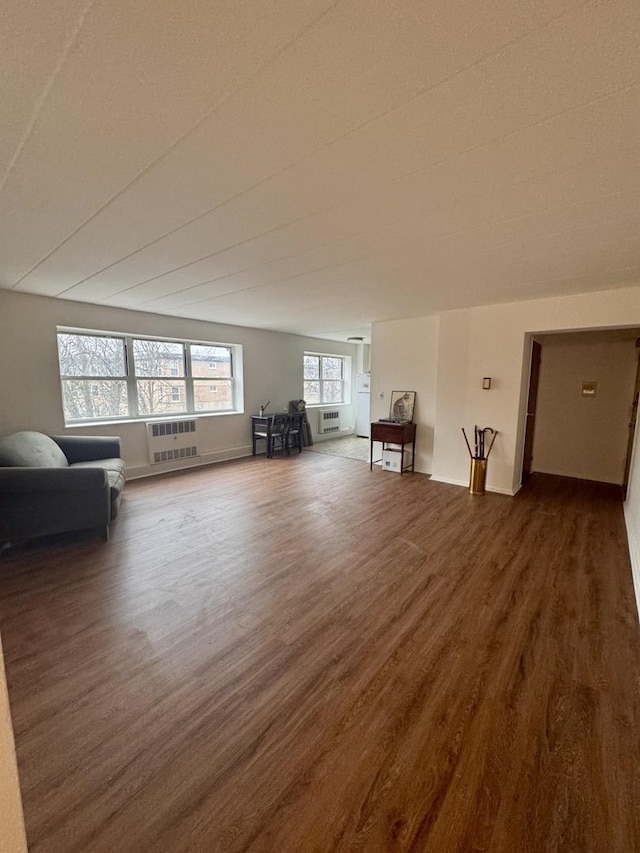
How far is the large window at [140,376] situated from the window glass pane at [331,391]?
264cm

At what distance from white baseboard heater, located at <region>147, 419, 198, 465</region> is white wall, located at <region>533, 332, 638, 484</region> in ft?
18.0

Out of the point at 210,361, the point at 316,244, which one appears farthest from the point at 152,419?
the point at 316,244

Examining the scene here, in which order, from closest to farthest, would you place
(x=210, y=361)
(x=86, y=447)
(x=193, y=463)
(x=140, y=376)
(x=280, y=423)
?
(x=86, y=447), (x=140, y=376), (x=193, y=463), (x=210, y=361), (x=280, y=423)

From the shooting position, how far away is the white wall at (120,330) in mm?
3961

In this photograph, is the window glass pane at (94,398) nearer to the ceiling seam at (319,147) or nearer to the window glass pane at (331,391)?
the ceiling seam at (319,147)

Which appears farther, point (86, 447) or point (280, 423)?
point (280, 423)

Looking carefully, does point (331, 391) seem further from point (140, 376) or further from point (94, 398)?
point (94, 398)

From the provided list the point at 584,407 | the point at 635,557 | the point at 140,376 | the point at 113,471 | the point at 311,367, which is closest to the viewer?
the point at 635,557

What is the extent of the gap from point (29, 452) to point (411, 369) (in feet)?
15.6

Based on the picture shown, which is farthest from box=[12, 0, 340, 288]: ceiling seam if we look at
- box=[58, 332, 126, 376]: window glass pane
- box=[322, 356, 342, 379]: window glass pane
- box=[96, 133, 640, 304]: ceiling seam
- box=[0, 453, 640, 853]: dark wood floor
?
box=[322, 356, 342, 379]: window glass pane

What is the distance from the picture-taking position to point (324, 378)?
27.7ft

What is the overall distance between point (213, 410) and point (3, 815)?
5.95m

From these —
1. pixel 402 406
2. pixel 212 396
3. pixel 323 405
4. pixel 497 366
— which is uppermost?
pixel 497 366

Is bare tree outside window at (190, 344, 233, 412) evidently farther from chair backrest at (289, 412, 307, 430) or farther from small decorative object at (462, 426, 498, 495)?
small decorative object at (462, 426, 498, 495)
